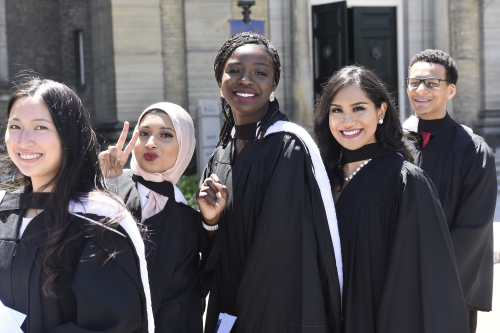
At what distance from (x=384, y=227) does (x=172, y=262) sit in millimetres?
1006

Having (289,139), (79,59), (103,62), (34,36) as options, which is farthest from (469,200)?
(34,36)

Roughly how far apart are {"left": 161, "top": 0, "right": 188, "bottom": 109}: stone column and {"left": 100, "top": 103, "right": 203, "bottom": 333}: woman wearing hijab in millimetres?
9116

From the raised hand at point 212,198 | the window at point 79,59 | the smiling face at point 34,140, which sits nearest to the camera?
the smiling face at point 34,140

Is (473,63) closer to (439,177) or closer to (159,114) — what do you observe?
(439,177)

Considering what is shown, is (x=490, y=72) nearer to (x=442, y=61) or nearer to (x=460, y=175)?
(x=442, y=61)

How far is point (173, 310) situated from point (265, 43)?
4.66 ft

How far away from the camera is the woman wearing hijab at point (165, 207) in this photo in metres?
2.46

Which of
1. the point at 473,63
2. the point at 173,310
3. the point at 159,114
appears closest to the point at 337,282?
the point at 173,310

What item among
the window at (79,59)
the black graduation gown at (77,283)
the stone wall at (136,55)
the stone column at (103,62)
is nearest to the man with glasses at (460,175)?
the black graduation gown at (77,283)

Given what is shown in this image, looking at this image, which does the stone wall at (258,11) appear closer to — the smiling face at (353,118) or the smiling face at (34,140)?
the smiling face at (353,118)

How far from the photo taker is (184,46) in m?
11.8

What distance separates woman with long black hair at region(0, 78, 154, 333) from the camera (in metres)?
1.79

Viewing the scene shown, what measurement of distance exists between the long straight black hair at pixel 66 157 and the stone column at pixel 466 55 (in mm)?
12474

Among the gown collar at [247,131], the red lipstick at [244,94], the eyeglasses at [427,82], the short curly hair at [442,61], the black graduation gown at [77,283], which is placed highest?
the short curly hair at [442,61]
